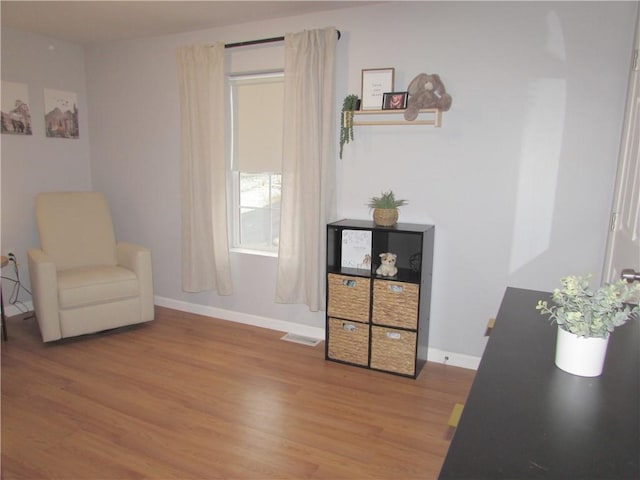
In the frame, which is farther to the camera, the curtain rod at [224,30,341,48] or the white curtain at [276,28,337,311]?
the curtain rod at [224,30,341,48]

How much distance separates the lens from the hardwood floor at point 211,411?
2.06 metres

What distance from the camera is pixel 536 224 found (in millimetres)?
2750

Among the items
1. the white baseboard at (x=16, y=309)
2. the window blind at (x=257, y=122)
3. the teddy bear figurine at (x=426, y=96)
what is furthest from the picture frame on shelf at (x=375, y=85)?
the white baseboard at (x=16, y=309)

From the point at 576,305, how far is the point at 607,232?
5.59ft

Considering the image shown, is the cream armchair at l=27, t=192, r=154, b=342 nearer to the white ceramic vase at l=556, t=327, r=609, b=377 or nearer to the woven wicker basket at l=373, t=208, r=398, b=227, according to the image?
the woven wicker basket at l=373, t=208, r=398, b=227

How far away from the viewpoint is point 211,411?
8.21 ft

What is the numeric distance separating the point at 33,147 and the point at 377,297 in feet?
A: 11.0

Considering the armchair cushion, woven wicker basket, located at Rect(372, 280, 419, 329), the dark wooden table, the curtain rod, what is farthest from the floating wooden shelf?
the armchair cushion

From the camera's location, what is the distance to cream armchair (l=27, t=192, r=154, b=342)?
10.6 ft

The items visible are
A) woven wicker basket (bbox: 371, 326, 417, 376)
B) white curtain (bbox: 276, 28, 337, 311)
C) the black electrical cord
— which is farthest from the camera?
the black electrical cord

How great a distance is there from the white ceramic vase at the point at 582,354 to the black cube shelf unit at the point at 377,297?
1641mm

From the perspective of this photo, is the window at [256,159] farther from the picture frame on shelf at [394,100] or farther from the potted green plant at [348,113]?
the picture frame on shelf at [394,100]

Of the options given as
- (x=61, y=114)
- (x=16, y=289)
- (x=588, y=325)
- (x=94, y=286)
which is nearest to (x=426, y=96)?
(x=588, y=325)

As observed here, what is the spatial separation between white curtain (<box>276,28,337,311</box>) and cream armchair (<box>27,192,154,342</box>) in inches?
47.2
